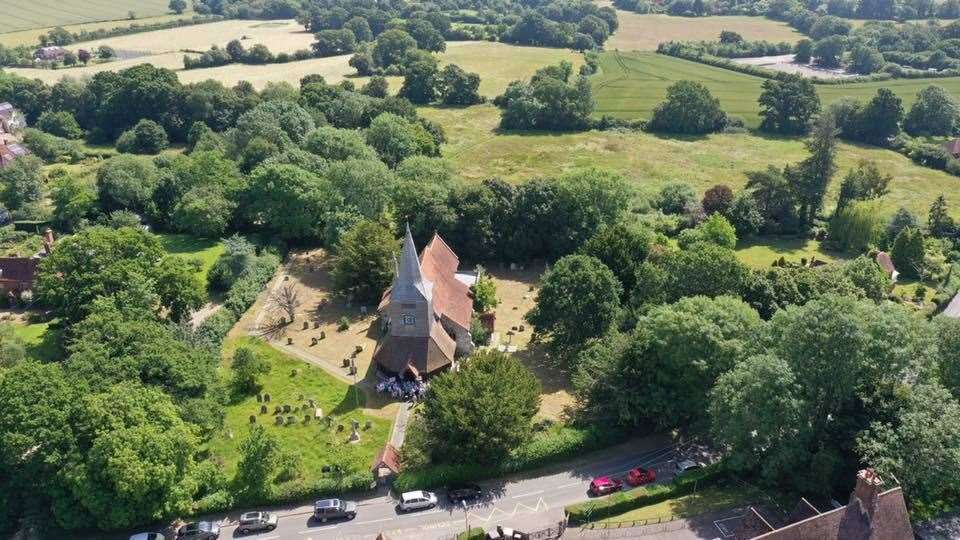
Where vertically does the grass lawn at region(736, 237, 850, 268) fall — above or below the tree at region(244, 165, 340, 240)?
below

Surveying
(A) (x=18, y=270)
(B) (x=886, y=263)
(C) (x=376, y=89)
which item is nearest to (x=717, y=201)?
(B) (x=886, y=263)

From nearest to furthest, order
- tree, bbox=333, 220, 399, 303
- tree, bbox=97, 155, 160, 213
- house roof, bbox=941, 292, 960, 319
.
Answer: house roof, bbox=941, 292, 960, 319
tree, bbox=333, 220, 399, 303
tree, bbox=97, 155, 160, 213

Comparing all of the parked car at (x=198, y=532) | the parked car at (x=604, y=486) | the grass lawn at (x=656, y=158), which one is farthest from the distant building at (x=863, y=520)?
the grass lawn at (x=656, y=158)

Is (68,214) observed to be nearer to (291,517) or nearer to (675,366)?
(291,517)

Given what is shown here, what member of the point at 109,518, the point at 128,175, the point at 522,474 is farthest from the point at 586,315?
the point at 128,175

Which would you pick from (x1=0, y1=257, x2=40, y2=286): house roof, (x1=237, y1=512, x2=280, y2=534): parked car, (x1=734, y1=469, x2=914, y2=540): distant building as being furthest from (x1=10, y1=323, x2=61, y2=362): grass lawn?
(x1=734, y1=469, x2=914, y2=540): distant building

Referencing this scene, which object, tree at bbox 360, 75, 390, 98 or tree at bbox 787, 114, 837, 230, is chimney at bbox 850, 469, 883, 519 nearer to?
tree at bbox 787, 114, 837, 230

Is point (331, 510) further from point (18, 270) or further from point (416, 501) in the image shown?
point (18, 270)

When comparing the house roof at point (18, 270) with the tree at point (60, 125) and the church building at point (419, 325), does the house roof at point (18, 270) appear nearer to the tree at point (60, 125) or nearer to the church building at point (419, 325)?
the church building at point (419, 325)
